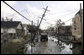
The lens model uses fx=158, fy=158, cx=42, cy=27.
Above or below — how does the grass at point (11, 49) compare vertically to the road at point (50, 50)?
above

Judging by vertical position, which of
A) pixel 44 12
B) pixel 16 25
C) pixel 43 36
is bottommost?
pixel 43 36

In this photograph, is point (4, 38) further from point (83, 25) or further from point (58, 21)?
point (58, 21)

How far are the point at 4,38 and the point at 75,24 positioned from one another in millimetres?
20516

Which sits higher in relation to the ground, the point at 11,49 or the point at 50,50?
the point at 11,49

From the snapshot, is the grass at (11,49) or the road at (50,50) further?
the road at (50,50)

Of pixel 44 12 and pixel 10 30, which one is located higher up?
pixel 44 12

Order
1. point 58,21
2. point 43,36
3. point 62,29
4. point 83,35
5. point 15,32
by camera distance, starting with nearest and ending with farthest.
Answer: point 83,35
point 15,32
point 43,36
point 62,29
point 58,21

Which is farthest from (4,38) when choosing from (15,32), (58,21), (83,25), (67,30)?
(58,21)

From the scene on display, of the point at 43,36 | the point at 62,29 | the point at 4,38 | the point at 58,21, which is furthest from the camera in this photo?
the point at 58,21

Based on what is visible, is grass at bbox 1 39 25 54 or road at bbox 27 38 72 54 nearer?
grass at bbox 1 39 25 54

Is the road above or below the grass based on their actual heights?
below

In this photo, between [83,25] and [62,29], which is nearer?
[83,25]

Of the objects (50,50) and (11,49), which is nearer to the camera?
(11,49)

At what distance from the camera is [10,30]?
142 ft
